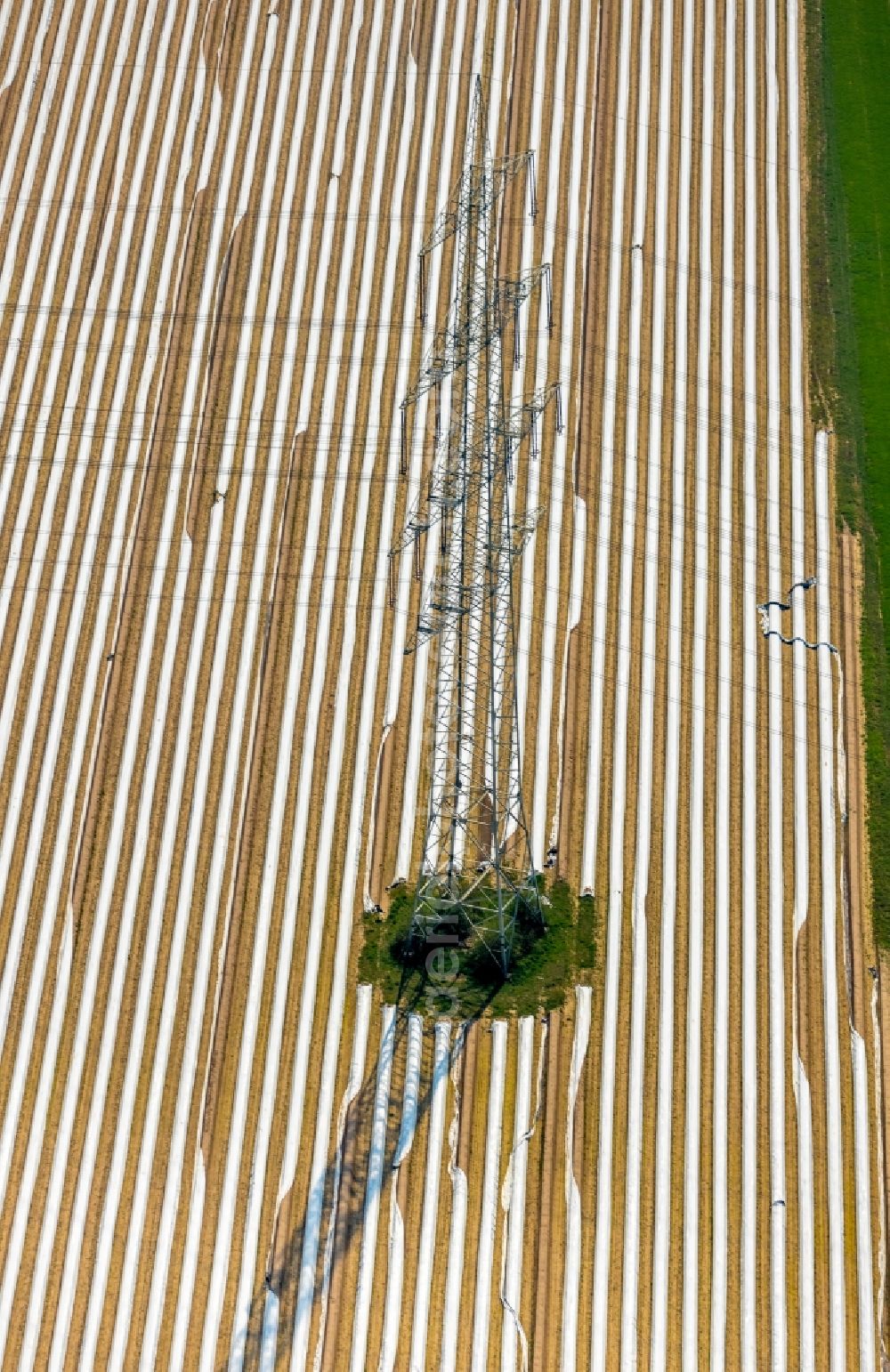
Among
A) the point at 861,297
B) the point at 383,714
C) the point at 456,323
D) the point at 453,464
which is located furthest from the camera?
the point at 861,297

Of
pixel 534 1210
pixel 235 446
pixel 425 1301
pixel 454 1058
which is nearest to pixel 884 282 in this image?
pixel 235 446

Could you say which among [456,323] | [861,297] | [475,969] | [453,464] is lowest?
[475,969]

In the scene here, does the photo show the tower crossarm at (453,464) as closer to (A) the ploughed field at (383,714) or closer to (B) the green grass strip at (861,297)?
(A) the ploughed field at (383,714)

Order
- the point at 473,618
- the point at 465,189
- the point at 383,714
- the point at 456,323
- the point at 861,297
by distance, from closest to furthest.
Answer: the point at 473,618 → the point at 383,714 → the point at 456,323 → the point at 465,189 → the point at 861,297

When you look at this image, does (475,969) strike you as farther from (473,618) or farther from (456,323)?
(456,323)

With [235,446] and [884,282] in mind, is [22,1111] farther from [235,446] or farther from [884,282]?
[884,282]

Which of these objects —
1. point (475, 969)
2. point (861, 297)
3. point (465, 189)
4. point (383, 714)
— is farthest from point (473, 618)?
point (861, 297)
